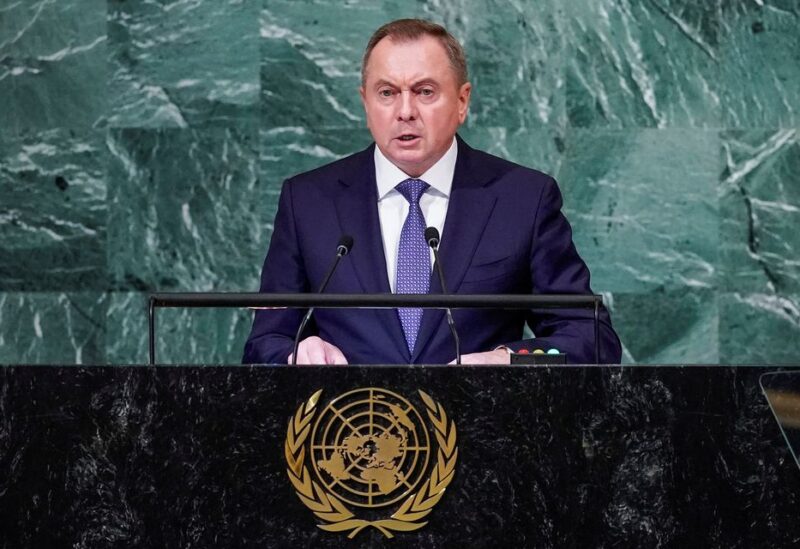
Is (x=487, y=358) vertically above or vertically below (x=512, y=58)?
below

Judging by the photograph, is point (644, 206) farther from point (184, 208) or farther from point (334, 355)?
point (334, 355)

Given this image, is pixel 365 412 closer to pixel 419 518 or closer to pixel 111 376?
pixel 419 518

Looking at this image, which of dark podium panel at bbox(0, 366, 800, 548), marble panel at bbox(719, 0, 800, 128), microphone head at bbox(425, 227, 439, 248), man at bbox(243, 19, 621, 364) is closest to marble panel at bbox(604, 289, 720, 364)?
marble panel at bbox(719, 0, 800, 128)

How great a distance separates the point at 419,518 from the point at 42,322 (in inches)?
134

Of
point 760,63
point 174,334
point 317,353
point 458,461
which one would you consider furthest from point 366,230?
point 760,63

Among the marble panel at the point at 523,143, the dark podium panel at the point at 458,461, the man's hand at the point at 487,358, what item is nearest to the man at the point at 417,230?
the man's hand at the point at 487,358

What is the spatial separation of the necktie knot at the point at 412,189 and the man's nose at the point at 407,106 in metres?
0.17

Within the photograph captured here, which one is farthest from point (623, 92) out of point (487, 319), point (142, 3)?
point (487, 319)

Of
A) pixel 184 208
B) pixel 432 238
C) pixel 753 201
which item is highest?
pixel 753 201

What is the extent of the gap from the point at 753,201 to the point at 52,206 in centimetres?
266

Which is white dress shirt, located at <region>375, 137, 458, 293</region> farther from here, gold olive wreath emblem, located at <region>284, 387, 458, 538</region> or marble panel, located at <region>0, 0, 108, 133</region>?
marble panel, located at <region>0, 0, 108, 133</region>

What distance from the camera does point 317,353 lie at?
307cm

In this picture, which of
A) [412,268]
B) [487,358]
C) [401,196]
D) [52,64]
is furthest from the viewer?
[52,64]

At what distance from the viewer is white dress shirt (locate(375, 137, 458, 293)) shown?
3506 mm
